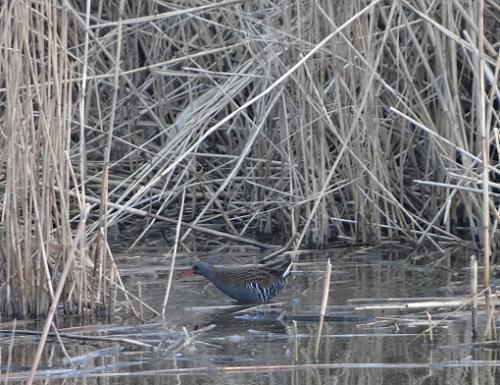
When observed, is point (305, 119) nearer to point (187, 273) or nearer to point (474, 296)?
point (187, 273)

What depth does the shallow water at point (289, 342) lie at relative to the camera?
448 cm

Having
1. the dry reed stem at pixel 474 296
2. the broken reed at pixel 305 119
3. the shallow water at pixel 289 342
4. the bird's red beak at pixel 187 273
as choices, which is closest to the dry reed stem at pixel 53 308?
the shallow water at pixel 289 342

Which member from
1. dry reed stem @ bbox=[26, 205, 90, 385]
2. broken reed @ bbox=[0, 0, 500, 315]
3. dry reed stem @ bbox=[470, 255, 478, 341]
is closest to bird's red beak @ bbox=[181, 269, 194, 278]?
broken reed @ bbox=[0, 0, 500, 315]

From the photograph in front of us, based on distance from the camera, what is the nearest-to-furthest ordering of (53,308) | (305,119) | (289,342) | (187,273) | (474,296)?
(53,308) < (474,296) < (289,342) < (187,273) < (305,119)

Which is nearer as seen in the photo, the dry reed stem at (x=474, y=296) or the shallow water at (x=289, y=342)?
the shallow water at (x=289, y=342)

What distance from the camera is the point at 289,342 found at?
5.03 meters

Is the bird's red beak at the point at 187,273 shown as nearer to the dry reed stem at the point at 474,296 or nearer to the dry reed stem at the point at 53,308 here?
the dry reed stem at the point at 474,296

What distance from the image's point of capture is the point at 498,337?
4.93 m

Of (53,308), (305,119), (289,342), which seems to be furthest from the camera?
(305,119)

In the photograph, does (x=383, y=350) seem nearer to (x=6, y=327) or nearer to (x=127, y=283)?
(x=6, y=327)

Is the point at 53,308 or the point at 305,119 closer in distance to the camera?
the point at 53,308

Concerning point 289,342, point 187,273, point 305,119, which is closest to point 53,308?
point 289,342

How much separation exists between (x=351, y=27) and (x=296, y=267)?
1468 mm

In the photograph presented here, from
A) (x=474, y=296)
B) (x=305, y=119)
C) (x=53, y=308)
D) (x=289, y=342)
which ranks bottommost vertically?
(x=289, y=342)
